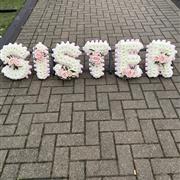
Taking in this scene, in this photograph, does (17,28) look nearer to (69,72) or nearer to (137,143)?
(69,72)

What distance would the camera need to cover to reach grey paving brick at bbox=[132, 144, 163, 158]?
3428 millimetres

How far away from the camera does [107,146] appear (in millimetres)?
3568

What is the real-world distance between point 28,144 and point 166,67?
2456 mm

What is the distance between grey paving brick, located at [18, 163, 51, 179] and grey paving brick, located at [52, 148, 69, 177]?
0.25 feet

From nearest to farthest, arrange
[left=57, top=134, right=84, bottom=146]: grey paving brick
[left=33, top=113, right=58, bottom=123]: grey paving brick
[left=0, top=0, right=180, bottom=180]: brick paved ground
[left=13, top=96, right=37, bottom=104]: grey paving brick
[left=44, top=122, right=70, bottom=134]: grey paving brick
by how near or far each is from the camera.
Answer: [left=0, top=0, right=180, bottom=180]: brick paved ground, [left=57, top=134, right=84, bottom=146]: grey paving brick, [left=44, top=122, right=70, bottom=134]: grey paving brick, [left=33, top=113, right=58, bottom=123]: grey paving brick, [left=13, top=96, right=37, bottom=104]: grey paving brick

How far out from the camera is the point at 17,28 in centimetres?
713

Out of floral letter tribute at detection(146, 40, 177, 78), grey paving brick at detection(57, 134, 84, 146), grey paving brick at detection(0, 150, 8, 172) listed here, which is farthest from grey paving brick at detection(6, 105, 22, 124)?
floral letter tribute at detection(146, 40, 177, 78)

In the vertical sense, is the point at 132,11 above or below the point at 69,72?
below

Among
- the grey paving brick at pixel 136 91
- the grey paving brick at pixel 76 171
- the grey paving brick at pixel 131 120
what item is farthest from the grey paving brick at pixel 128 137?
the grey paving brick at pixel 136 91

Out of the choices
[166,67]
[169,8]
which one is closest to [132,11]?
[169,8]

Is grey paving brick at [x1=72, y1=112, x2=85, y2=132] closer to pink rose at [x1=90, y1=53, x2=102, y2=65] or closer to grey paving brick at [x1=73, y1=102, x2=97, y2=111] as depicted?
grey paving brick at [x1=73, y1=102, x2=97, y2=111]

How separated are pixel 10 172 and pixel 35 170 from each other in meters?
0.26

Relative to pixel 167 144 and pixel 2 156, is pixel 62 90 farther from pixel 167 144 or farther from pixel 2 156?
pixel 167 144

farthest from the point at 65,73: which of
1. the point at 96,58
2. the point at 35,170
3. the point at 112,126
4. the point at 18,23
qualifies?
the point at 18,23
